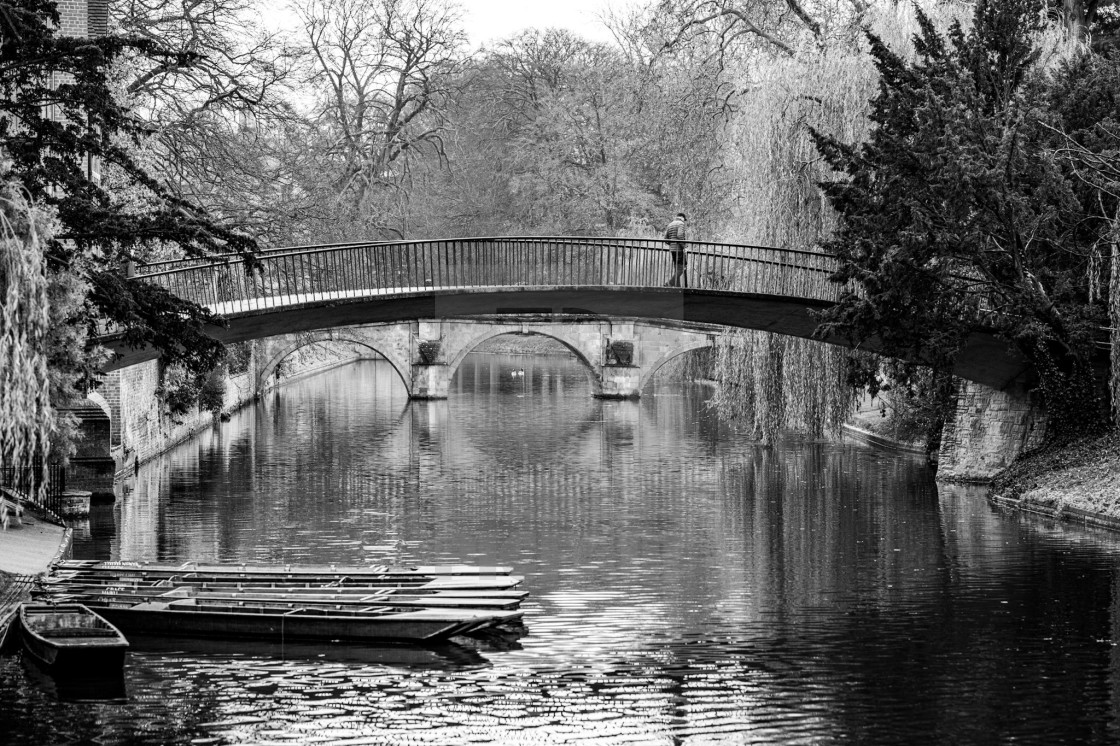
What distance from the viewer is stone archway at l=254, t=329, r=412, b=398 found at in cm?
4103

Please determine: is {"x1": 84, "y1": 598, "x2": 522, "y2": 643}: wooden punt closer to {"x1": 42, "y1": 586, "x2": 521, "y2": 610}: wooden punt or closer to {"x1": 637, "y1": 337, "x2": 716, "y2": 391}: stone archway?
{"x1": 42, "y1": 586, "x2": 521, "y2": 610}: wooden punt

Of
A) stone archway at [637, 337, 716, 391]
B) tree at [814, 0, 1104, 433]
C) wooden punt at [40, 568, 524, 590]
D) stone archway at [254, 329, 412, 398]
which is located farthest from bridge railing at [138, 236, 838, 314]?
stone archway at [637, 337, 716, 391]

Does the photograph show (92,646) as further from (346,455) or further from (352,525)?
(346,455)

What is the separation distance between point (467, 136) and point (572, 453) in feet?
79.1

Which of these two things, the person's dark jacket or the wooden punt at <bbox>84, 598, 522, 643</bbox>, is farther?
the person's dark jacket

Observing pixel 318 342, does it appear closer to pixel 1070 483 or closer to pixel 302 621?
pixel 1070 483

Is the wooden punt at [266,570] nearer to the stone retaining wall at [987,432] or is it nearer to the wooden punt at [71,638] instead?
the wooden punt at [71,638]

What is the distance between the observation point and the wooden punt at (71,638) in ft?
39.8

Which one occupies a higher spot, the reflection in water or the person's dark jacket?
the person's dark jacket

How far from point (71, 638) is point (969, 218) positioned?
1260 centimetres

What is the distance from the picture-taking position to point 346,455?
96.3 ft

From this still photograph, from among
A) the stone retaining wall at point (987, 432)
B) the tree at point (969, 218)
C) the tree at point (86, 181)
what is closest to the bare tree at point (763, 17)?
the tree at point (969, 218)

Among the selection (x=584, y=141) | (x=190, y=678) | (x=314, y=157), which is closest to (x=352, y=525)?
(x=190, y=678)

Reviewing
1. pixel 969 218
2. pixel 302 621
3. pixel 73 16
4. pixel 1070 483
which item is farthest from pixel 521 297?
pixel 302 621
